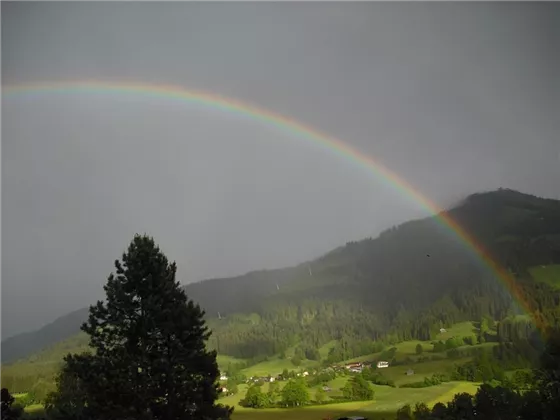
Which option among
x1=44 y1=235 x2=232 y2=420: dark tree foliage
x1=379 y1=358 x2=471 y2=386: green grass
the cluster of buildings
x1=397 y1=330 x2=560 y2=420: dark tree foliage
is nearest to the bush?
x1=379 y1=358 x2=471 y2=386: green grass

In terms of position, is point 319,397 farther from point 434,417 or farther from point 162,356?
point 162,356

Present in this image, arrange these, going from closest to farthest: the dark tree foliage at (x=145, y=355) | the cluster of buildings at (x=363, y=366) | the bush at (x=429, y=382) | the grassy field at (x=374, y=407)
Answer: the dark tree foliage at (x=145, y=355)
the grassy field at (x=374, y=407)
the bush at (x=429, y=382)
the cluster of buildings at (x=363, y=366)

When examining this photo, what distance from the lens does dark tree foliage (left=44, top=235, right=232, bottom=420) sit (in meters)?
22.4

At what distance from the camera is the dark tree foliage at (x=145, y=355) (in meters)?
22.4

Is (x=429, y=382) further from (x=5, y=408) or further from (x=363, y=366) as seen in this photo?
(x=5, y=408)

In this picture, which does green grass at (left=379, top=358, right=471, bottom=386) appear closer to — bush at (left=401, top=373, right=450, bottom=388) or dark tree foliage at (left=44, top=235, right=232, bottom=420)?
bush at (left=401, top=373, right=450, bottom=388)

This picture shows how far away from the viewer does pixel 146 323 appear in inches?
925

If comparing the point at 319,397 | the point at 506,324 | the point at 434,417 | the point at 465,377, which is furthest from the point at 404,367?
the point at 434,417

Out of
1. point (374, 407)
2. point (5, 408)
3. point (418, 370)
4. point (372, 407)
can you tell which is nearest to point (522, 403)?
point (5, 408)

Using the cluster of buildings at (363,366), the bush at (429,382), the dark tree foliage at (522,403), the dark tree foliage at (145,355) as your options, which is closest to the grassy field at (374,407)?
the bush at (429,382)

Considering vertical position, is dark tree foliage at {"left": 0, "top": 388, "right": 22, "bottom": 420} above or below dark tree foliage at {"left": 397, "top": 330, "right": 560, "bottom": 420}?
above

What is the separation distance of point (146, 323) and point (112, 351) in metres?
2.52

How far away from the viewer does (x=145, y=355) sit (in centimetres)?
2319

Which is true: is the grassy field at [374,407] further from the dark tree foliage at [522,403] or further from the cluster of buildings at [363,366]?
the cluster of buildings at [363,366]
